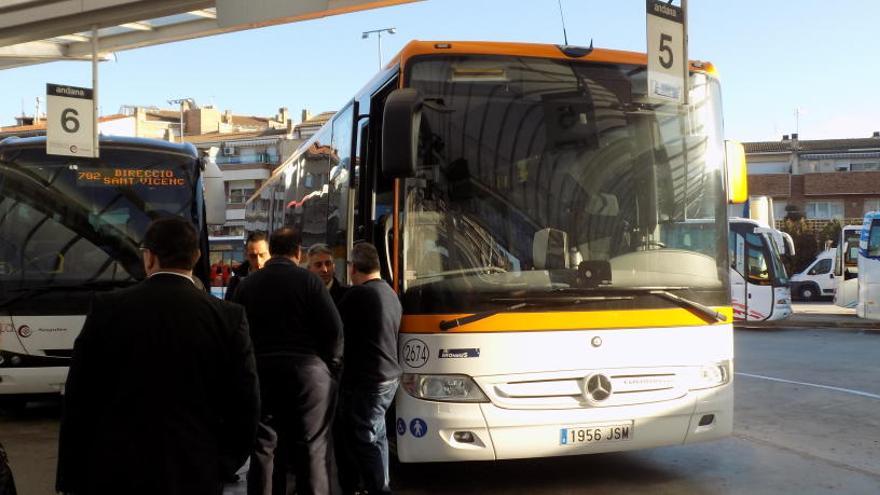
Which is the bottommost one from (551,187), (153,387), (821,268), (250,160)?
(821,268)

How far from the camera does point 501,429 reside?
19.8ft

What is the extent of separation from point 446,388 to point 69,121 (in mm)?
7594

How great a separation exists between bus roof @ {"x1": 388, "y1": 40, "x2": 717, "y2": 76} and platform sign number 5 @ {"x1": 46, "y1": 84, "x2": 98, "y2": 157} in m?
5.17

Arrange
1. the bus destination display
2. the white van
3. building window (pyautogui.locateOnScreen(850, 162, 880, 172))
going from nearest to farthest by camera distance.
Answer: the bus destination display, the white van, building window (pyautogui.locateOnScreen(850, 162, 880, 172))

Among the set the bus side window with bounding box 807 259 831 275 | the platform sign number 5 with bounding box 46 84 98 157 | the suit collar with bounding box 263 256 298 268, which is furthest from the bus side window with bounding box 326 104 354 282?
the bus side window with bounding box 807 259 831 275

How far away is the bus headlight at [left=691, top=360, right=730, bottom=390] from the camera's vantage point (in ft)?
21.3

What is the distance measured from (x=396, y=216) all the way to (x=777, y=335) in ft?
56.8

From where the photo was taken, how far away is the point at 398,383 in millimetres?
6105

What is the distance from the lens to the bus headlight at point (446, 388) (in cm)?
604

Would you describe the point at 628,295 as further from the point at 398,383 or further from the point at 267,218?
the point at 267,218

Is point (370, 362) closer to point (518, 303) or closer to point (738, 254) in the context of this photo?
point (518, 303)

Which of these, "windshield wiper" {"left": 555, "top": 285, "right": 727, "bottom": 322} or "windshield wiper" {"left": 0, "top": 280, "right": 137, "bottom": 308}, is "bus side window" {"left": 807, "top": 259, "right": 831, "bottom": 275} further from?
"windshield wiper" {"left": 555, "top": 285, "right": 727, "bottom": 322}

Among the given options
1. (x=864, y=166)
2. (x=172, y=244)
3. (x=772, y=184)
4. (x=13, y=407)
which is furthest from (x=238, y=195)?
(x=172, y=244)

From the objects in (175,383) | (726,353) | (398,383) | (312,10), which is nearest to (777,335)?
(312,10)
